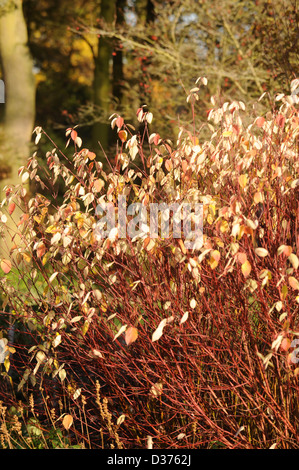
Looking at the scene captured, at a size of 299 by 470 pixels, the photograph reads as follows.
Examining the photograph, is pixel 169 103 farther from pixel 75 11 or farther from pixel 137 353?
pixel 137 353

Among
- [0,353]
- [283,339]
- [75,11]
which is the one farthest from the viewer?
[75,11]

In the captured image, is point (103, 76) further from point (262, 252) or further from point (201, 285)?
point (262, 252)

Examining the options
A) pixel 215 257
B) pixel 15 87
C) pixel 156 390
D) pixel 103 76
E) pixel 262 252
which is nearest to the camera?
pixel 262 252

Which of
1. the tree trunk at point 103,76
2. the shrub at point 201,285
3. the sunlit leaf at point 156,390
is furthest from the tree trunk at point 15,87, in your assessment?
the sunlit leaf at point 156,390

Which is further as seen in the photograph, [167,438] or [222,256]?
[167,438]

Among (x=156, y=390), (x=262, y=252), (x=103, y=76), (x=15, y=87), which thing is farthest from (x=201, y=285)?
(x=103, y=76)

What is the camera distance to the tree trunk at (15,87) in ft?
34.2

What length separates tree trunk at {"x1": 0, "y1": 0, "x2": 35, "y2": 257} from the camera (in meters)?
10.4

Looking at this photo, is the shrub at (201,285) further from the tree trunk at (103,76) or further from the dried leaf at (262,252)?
the tree trunk at (103,76)

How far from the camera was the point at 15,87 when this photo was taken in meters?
10.6

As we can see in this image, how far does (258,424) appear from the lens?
124 inches

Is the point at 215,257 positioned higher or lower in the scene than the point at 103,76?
lower
